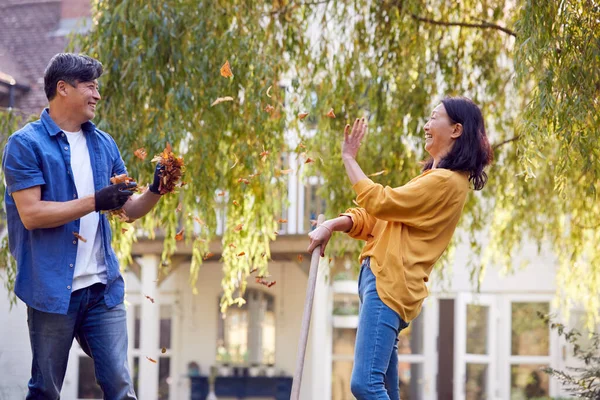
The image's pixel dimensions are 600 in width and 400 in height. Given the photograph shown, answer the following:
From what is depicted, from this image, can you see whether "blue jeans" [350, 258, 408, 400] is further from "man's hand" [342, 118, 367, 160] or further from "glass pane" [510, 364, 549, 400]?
"glass pane" [510, 364, 549, 400]

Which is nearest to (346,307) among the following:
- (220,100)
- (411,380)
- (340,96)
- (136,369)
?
(411,380)

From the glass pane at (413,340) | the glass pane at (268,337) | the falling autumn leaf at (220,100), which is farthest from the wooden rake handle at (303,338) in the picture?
the glass pane at (268,337)

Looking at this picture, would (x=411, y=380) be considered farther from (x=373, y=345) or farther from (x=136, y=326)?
(x=373, y=345)

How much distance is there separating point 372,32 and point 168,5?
1663 millimetres

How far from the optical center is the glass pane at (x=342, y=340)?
14695mm

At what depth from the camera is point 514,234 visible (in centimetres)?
909

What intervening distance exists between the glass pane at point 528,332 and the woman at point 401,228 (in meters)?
10.9

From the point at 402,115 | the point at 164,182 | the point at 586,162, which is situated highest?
the point at 402,115

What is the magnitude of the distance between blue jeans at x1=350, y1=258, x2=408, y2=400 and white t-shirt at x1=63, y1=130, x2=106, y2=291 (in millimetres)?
843

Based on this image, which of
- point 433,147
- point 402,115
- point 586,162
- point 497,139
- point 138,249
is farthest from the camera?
point 138,249

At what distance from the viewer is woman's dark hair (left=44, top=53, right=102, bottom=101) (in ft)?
11.3

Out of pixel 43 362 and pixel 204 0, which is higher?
pixel 204 0

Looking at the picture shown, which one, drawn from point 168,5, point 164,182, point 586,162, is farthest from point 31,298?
point 168,5

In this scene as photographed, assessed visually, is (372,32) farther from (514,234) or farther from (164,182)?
(164,182)
